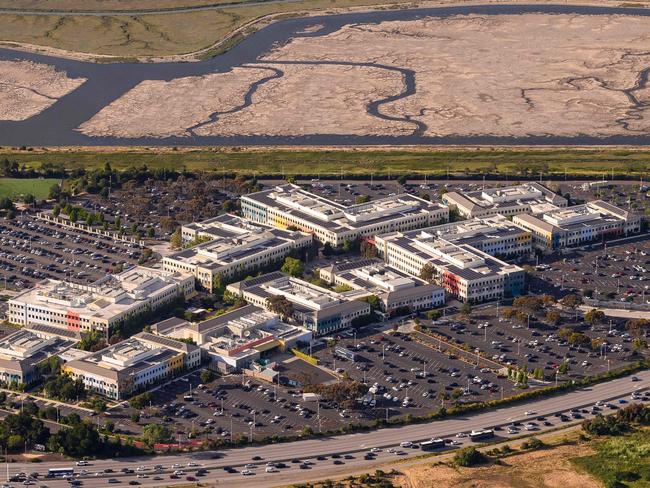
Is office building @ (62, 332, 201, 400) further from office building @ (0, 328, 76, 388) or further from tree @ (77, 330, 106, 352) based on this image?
office building @ (0, 328, 76, 388)

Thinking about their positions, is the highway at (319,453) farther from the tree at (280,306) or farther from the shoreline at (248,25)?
the shoreline at (248,25)

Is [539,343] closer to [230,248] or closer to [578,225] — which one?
[578,225]

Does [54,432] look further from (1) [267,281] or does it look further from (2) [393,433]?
(1) [267,281]

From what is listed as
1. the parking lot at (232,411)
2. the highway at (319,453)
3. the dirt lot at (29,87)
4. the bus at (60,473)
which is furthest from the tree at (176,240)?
the dirt lot at (29,87)

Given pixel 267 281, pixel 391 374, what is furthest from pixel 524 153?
pixel 391 374

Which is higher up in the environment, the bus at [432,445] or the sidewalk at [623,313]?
the bus at [432,445]

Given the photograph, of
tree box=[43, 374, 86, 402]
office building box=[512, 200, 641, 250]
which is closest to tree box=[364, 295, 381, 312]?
office building box=[512, 200, 641, 250]

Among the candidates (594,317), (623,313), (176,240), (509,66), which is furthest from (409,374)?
(509,66)
